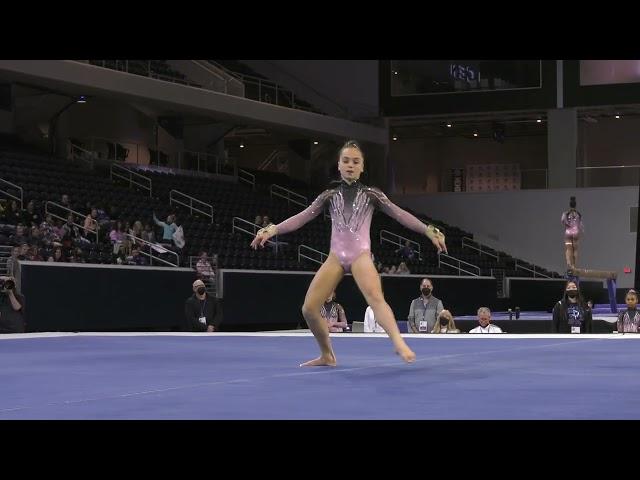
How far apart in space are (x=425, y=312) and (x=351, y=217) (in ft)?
23.3

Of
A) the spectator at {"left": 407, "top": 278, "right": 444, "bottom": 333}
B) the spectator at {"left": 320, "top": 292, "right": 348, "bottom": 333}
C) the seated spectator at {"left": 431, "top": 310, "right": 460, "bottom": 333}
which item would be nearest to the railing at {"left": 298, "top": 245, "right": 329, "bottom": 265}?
the spectator at {"left": 320, "top": 292, "right": 348, "bottom": 333}

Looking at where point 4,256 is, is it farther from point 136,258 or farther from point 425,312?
point 425,312

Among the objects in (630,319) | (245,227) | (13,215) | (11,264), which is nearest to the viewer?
(630,319)

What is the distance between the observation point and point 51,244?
1878 centimetres

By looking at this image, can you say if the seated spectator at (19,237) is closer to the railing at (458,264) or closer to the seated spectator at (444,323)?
the seated spectator at (444,323)

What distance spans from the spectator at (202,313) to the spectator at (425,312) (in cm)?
264

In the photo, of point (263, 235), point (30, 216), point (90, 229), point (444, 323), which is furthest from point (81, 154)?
point (263, 235)

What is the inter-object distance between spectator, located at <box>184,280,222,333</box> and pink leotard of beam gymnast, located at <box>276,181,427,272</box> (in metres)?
6.73

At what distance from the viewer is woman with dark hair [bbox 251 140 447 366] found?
7410 millimetres

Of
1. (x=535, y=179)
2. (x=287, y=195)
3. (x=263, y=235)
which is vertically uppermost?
(x=535, y=179)

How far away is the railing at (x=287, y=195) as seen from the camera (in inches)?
1302

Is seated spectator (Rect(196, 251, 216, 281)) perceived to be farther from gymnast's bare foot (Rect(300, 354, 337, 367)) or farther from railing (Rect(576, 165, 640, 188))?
railing (Rect(576, 165, 640, 188))

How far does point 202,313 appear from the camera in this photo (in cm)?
1442
